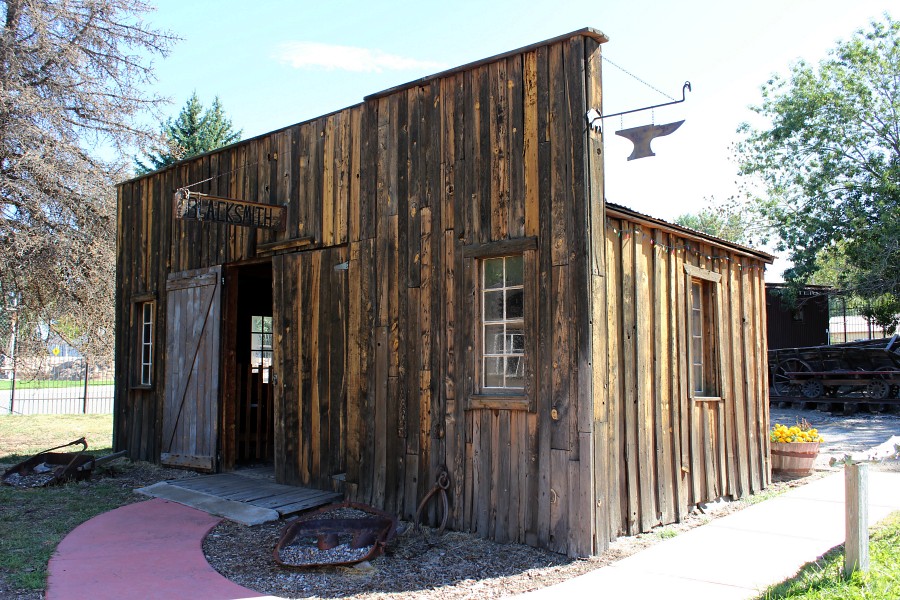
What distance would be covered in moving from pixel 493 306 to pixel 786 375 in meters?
17.5

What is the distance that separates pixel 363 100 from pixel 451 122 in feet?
4.61

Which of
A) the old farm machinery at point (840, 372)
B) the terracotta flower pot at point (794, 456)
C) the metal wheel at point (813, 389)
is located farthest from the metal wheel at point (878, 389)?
the terracotta flower pot at point (794, 456)

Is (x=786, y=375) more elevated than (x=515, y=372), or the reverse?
(x=515, y=372)

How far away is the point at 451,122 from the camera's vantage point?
6918 millimetres

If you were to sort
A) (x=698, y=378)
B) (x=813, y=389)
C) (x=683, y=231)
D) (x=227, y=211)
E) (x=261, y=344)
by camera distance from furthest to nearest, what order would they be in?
(x=813, y=389) < (x=261, y=344) < (x=227, y=211) < (x=698, y=378) < (x=683, y=231)

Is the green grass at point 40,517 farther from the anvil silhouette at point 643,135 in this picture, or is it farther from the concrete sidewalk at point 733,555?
the anvil silhouette at point 643,135

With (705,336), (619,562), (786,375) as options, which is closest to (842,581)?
(619,562)

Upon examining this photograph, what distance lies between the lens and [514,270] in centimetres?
643

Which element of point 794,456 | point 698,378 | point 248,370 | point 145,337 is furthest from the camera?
point 145,337

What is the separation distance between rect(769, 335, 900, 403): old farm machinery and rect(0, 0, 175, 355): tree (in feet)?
60.5

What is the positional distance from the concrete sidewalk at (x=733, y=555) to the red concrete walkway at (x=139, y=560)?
2477 millimetres

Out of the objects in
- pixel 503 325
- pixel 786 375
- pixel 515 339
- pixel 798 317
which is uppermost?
pixel 798 317

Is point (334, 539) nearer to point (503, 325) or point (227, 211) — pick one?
point (503, 325)

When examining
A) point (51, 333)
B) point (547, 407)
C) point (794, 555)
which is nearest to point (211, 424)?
point (547, 407)
